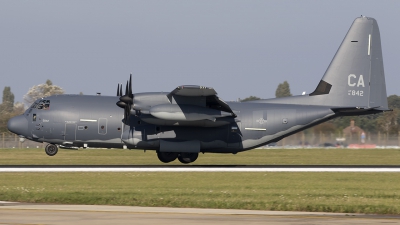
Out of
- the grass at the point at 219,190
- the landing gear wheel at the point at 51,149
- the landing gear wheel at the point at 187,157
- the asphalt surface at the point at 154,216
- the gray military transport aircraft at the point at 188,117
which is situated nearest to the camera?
the asphalt surface at the point at 154,216

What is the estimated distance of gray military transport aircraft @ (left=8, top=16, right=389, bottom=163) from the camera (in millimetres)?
29203

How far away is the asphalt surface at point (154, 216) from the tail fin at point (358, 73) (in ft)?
62.3

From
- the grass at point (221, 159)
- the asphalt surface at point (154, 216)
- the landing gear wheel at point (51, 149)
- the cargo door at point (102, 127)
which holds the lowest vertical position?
the asphalt surface at point (154, 216)

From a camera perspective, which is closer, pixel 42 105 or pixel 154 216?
pixel 154 216

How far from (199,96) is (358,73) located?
9.66 metres

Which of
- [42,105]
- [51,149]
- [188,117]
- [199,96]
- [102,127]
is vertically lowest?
[51,149]

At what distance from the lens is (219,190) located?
20594 millimetres

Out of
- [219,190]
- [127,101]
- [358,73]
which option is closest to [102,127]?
[127,101]

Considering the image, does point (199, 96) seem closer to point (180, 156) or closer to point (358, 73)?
point (180, 156)

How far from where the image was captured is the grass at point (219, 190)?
56.2 ft

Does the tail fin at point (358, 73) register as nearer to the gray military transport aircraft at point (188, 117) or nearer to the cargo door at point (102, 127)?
the gray military transport aircraft at point (188, 117)

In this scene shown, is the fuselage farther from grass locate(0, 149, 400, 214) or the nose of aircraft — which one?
grass locate(0, 149, 400, 214)

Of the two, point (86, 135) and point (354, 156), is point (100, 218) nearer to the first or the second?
point (86, 135)

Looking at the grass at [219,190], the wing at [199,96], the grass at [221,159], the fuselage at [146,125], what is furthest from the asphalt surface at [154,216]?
the grass at [221,159]
